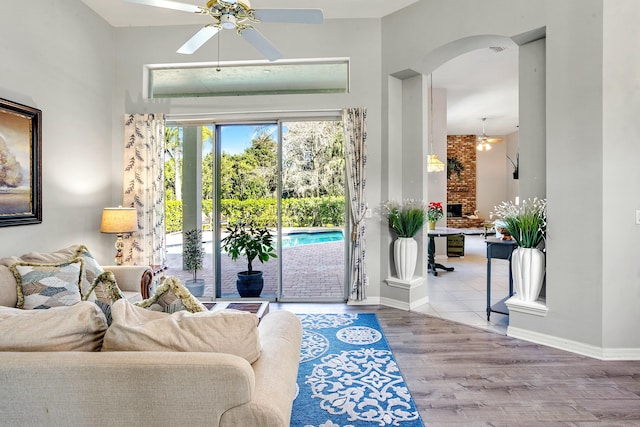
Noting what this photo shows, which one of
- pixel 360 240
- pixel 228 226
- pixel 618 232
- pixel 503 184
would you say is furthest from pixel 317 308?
pixel 503 184

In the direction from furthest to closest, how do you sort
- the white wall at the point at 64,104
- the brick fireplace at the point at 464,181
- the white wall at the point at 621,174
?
the brick fireplace at the point at 464,181
the white wall at the point at 64,104
the white wall at the point at 621,174

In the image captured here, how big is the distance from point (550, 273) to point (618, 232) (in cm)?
63

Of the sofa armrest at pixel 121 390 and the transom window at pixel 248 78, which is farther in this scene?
the transom window at pixel 248 78

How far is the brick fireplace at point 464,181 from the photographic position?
1253cm

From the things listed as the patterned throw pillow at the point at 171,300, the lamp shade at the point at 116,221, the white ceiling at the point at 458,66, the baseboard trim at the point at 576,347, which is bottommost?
the baseboard trim at the point at 576,347

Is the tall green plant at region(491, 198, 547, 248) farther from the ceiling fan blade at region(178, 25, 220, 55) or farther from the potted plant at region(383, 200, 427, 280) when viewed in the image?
the ceiling fan blade at region(178, 25, 220, 55)

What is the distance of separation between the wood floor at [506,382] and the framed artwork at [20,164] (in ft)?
12.0

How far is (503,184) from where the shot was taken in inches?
504

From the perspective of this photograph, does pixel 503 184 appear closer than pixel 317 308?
No

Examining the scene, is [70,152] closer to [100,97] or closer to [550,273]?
[100,97]

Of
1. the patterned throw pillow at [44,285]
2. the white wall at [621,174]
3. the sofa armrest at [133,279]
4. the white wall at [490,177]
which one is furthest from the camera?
the white wall at [490,177]

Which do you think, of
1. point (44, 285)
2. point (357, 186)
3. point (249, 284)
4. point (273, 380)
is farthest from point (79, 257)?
point (357, 186)

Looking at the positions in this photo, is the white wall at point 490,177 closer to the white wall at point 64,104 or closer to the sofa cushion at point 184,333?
the white wall at point 64,104

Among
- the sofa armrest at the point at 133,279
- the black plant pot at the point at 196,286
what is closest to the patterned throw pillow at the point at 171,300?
the sofa armrest at the point at 133,279
